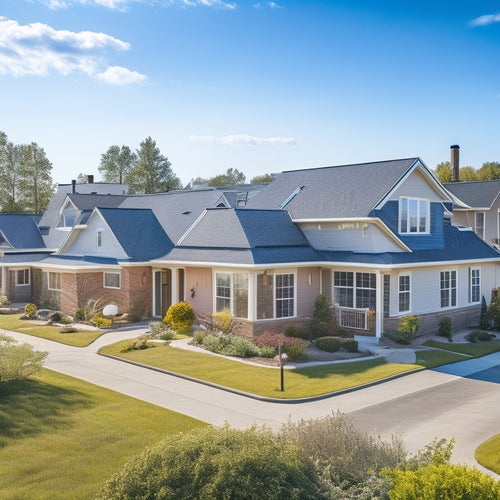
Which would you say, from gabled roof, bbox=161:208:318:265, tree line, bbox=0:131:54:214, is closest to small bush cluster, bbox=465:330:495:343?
gabled roof, bbox=161:208:318:265

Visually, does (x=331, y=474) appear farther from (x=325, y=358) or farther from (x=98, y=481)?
(x=325, y=358)

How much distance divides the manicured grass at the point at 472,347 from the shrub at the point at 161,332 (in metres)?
10.5

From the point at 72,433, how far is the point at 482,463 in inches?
322

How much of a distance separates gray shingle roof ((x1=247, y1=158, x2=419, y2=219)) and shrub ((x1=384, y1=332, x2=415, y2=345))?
5.06 metres

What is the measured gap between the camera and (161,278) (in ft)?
94.6

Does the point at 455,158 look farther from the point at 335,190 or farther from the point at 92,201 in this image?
the point at 92,201

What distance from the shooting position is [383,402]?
15320 mm

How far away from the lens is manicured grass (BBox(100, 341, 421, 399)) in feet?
53.8

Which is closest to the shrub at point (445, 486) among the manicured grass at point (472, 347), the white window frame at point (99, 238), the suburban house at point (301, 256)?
the manicured grass at point (472, 347)

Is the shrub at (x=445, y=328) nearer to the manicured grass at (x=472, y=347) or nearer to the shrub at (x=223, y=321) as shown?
the manicured grass at (x=472, y=347)

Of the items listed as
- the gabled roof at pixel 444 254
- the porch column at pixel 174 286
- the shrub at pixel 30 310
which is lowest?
the shrub at pixel 30 310

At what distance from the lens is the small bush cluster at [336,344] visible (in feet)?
70.0

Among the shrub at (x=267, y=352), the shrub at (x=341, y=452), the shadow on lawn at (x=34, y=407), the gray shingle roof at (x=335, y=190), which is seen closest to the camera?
the shrub at (x=341, y=452)

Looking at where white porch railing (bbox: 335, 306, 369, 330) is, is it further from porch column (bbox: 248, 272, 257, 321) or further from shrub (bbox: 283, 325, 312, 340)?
porch column (bbox: 248, 272, 257, 321)
